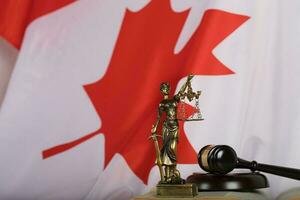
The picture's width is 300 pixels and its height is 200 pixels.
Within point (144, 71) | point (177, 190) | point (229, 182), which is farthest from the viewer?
point (144, 71)

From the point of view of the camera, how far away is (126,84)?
1520 mm

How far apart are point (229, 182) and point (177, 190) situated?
17cm

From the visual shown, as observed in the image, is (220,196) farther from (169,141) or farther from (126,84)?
(126,84)

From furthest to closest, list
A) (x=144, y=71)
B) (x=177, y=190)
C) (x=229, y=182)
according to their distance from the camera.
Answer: (x=144, y=71), (x=229, y=182), (x=177, y=190)

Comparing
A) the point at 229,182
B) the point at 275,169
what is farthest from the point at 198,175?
the point at 275,169

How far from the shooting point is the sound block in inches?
44.6

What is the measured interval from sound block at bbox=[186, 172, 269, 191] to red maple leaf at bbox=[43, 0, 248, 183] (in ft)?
0.92

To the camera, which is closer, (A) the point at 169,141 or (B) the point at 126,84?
(A) the point at 169,141

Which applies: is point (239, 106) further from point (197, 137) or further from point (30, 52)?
point (30, 52)

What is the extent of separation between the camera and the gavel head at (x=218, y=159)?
1.11 metres

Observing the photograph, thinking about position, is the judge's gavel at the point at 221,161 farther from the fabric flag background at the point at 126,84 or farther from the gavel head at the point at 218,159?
the fabric flag background at the point at 126,84

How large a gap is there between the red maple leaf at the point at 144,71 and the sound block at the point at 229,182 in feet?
0.92

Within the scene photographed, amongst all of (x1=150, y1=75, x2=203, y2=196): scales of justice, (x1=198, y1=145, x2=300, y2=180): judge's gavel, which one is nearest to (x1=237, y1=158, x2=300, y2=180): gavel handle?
(x1=198, y1=145, x2=300, y2=180): judge's gavel

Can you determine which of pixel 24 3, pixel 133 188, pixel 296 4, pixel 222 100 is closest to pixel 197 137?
pixel 222 100
